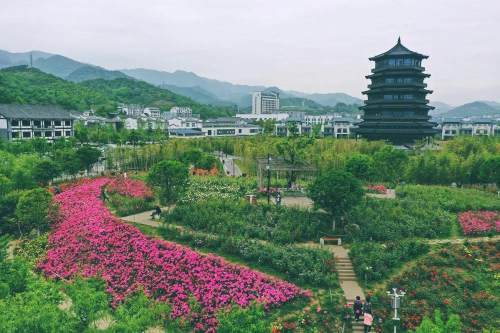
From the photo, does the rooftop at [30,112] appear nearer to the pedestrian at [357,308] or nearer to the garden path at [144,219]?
the garden path at [144,219]

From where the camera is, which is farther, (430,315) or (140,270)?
(140,270)

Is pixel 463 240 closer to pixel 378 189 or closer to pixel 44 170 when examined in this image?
pixel 378 189

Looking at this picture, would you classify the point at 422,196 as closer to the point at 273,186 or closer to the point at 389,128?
the point at 273,186

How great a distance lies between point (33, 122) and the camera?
6956 centimetres

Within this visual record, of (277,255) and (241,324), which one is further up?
(241,324)

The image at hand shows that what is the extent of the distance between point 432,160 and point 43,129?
6456 cm

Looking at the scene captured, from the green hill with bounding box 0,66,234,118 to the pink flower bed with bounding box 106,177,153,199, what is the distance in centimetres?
6275

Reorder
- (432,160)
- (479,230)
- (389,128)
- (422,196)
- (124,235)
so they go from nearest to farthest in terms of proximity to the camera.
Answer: (124,235) < (479,230) < (422,196) < (432,160) < (389,128)

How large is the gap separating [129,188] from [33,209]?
8801 mm

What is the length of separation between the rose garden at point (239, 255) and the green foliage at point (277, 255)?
0.24 feet

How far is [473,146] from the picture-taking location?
48.4 meters

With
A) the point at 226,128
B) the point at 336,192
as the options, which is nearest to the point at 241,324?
the point at 336,192

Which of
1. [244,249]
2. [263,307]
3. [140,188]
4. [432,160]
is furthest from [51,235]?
[432,160]

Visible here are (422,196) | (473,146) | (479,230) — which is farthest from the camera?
(473,146)
